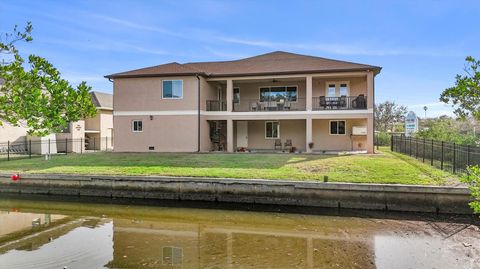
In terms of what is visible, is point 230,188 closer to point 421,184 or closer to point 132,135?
point 421,184

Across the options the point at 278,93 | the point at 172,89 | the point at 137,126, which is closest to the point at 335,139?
the point at 278,93

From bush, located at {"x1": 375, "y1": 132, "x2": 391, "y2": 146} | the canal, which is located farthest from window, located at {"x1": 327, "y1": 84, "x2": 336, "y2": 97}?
the canal

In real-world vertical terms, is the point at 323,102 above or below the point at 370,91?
below

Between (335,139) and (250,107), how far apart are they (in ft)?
20.7

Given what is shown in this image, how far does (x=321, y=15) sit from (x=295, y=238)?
12843 mm

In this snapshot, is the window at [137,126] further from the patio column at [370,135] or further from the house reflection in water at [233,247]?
the patio column at [370,135]

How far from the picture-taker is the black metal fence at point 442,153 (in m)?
13.5

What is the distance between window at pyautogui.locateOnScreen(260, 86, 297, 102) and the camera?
25016 mm

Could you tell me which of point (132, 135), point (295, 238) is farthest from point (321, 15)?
point (132, 135)

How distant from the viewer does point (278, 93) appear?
2531 centimetres

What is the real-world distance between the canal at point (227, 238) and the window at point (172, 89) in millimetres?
11206

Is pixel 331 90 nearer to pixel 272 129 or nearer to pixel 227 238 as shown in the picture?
pixel 272 129

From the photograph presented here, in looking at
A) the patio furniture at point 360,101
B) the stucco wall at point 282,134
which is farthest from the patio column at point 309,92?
the patio furniture at point 360,101

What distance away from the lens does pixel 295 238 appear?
9578mm
